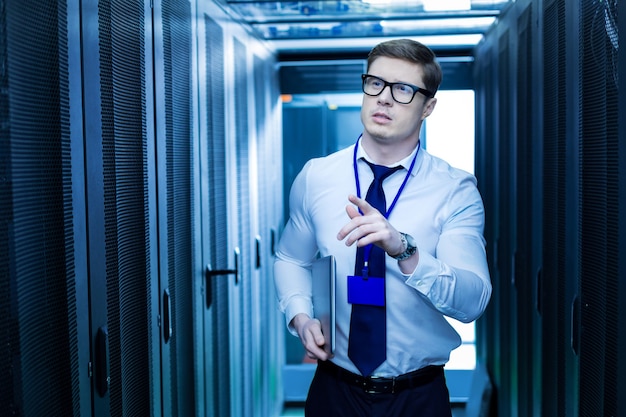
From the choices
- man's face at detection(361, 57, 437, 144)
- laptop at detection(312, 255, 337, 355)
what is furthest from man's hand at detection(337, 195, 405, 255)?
man's face at detection(361, 57, 437, 144)

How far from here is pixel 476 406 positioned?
4.11 m

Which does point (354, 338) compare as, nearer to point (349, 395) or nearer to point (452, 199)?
point (349, 395)

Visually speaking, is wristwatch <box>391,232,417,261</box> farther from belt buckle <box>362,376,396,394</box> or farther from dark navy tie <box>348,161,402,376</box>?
belt buckle <box>362,376,396,394</box>

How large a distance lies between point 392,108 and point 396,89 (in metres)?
0.06

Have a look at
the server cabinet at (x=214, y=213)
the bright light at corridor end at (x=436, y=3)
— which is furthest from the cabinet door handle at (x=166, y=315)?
the bright light at corridor end at (x=436, y=3)

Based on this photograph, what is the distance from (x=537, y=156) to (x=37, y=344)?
1871 millimetres

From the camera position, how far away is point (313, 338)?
1946 mm

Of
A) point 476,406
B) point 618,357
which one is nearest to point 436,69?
point 618,357

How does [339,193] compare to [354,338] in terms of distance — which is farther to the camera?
[339,193]

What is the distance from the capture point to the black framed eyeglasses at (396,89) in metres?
2.01

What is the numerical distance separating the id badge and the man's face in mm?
423

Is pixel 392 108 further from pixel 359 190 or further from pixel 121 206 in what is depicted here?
pixel 121 206

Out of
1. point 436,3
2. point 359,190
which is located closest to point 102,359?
point 359,190

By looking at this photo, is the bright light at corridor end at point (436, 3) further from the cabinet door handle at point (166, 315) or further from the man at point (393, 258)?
the cabinet door handle at point (166, 315)
